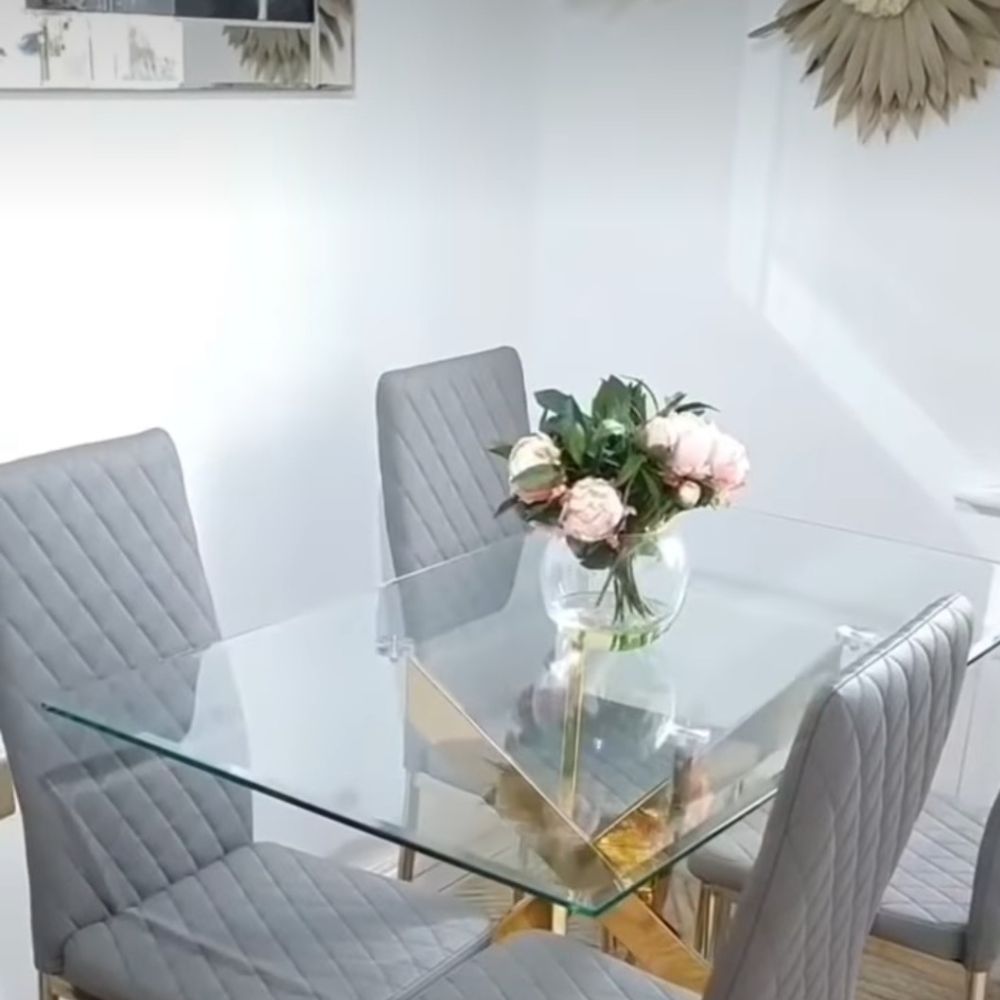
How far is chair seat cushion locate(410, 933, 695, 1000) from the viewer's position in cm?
186

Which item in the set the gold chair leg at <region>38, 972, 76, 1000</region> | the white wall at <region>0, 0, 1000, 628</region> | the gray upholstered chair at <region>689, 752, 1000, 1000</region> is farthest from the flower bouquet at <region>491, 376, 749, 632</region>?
the gold chair leg at <region>38, 972, 76, 1000</region>

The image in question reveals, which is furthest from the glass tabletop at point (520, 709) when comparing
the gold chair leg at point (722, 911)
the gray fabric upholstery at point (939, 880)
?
the gold chair leg at point (722, 911)

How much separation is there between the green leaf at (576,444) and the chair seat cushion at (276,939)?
63 centimetres

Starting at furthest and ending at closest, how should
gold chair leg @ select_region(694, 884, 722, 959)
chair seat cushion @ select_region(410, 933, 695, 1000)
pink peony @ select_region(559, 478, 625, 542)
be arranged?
gold chair leg @ select_region(694, 884, 722, 959)
pink peony @ select_region(559, 478, 625, 542)
chair seat cushion @ select_region(410, 933, 695, 1000)

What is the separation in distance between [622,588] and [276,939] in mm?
679

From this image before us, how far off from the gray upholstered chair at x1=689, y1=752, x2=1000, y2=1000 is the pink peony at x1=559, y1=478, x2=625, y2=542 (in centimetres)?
42

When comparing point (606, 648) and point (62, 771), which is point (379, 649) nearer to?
point (606, 648)

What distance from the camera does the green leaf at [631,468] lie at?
2.04 m

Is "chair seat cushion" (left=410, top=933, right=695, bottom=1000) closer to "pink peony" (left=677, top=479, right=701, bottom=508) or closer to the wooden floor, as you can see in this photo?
"pink peony" (left=677, top=479, right=701, bottom=508)

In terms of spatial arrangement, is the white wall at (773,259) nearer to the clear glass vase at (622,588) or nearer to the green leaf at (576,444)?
the clear glass vase at (622,588)

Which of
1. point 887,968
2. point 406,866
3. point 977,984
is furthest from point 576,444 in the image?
point 887,968

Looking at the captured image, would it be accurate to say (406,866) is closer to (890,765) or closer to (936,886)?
(936,886)

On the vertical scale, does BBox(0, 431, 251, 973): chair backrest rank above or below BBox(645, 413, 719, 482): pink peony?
below

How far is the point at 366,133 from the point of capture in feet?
9.43
